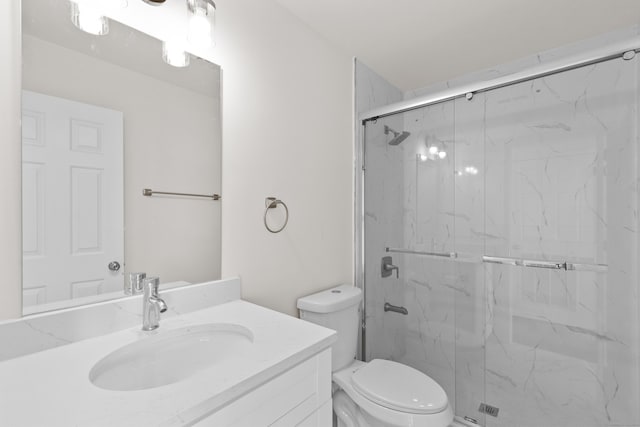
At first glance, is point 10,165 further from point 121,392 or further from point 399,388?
point 399,388

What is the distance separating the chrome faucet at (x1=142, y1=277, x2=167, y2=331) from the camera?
1.00 metres

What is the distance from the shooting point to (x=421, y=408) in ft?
4.23

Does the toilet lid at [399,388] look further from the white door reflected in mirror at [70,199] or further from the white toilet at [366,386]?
the white door reflected in mirror at [70,199]

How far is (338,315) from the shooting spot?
165 cm

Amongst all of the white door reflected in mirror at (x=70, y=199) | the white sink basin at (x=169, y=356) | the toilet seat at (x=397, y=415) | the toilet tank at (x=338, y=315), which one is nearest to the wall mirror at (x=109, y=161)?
the white door reflected in mirror at (x=70, y=199)

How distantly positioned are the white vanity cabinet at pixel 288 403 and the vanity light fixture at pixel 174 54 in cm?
116

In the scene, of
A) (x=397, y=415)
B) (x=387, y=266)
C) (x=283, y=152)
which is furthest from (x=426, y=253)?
(x=283, y=152)

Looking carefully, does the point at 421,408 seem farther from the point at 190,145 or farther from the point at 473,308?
the point at 190,145

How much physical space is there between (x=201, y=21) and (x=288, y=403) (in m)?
1.31

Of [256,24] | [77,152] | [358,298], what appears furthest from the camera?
[358,298]

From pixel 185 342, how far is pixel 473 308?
1.72 metres

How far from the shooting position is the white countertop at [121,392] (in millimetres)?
582

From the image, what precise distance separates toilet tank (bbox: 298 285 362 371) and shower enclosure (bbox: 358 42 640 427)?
0.43m

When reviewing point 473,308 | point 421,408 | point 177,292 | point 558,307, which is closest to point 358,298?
point 421,408
